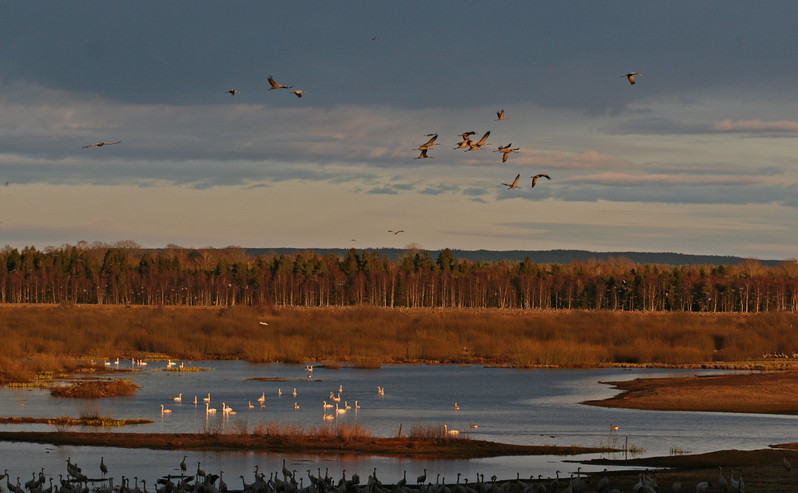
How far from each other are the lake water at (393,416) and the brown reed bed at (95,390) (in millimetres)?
726

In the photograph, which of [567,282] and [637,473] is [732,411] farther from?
[567,282]

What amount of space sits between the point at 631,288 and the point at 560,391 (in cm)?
12424

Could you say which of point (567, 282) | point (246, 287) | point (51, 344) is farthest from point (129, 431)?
point (567, 282)

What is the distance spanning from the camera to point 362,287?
170 meters

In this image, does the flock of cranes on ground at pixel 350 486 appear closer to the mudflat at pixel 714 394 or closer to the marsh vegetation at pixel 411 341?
the mudflat at pixel 714 394

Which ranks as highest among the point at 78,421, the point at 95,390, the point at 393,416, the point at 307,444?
the point at 95,390

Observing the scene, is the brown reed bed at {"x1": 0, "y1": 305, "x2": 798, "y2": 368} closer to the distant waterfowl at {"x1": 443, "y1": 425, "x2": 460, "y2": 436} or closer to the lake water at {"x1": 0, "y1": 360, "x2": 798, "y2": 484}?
the lake water at {"x1": 0, "y1": 360, "x2": 798, "y2": 484}

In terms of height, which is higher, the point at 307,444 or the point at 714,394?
the point at 714,394

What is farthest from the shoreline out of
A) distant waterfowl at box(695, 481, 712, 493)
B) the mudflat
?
the mudflat

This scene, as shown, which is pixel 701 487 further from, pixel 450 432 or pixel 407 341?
pixel 407 341

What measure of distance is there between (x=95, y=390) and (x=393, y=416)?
1418cm

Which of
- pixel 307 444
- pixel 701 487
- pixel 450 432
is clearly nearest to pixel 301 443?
pixel 307 444

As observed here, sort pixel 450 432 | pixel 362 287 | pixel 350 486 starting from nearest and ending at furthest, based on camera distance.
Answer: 1. pixel 350 486
2. pixel 450 432
3. pixel 362 287

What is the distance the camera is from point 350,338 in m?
82.7
